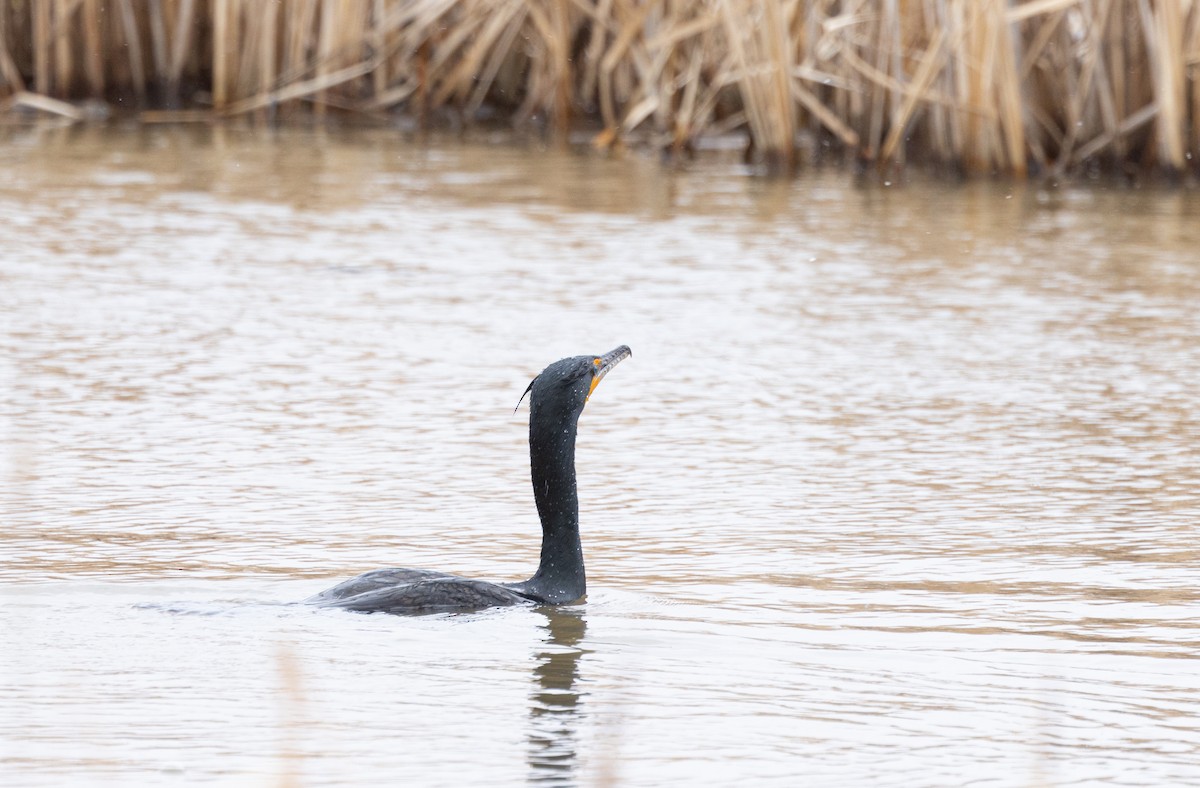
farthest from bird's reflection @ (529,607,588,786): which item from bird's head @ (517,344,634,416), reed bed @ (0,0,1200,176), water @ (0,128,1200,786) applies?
reed bed @ (0,0,1200,176)

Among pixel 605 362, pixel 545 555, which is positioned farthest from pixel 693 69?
pixel 545 555

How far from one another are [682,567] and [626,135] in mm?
8667

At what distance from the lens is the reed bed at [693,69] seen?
1096cm

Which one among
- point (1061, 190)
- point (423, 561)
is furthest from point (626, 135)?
point (423, 561)

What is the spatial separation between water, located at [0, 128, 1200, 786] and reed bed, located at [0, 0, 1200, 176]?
0.57 m

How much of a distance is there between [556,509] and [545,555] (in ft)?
0.46

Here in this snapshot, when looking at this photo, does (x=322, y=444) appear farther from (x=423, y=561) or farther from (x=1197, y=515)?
(x=1197, y=515)

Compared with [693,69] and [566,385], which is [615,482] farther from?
[693,69]

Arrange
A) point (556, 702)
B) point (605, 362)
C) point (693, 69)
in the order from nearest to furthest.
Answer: point (556, 702) < point (605, 362) < point (693, 69)

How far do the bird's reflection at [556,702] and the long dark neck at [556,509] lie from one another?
2.8 inches

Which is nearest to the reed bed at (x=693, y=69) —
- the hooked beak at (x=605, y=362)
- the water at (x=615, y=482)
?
the water at (x=615, y=482)

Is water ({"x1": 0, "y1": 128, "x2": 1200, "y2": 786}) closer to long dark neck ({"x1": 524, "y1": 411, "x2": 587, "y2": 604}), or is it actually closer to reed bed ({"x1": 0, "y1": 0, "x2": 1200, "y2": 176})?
long dark neck ({"x1": 524, "y1": 411, "x2": 587, "y2": 604})

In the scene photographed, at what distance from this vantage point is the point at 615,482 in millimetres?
5801

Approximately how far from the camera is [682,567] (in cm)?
491
